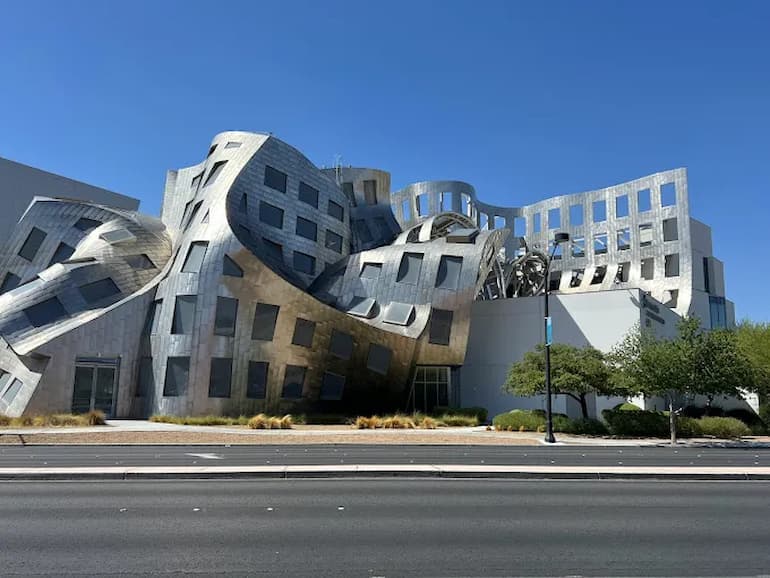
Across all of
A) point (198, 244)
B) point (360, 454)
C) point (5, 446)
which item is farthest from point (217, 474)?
point (198, 244)

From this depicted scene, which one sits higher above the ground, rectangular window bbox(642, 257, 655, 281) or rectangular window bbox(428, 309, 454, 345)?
rectangular window bbox(642, 257, 655, 281)

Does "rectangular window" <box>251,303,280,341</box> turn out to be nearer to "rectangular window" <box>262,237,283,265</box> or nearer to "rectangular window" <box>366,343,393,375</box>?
"rectangular window" <box>262,237,283,265</box>

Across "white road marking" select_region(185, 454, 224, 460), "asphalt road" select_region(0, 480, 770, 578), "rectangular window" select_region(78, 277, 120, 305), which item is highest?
"rectangular window" select_region(78, 277, 120, 305)

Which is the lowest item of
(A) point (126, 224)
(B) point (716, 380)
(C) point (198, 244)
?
(B) point (716, 380)

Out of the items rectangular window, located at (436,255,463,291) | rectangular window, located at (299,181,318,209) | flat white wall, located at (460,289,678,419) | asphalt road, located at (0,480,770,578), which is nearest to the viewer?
asphalt road, located at (0,480,770,578)

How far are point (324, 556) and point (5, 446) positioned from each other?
19001 millimetres

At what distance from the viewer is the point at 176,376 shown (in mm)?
33375

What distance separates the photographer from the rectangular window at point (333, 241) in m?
46.1

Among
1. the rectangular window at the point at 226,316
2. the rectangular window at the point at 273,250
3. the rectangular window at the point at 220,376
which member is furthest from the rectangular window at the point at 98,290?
the rectangular window at the point at 273,250

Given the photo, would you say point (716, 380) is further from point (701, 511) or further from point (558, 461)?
point (701, 511)

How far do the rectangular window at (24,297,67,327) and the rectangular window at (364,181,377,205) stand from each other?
28859 mm

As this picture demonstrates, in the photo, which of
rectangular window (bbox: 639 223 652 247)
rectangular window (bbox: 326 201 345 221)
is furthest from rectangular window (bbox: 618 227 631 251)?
rectangular window (bbox: 326 201 345 221)

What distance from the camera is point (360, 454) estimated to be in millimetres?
18953

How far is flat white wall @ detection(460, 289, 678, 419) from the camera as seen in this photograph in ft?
134
